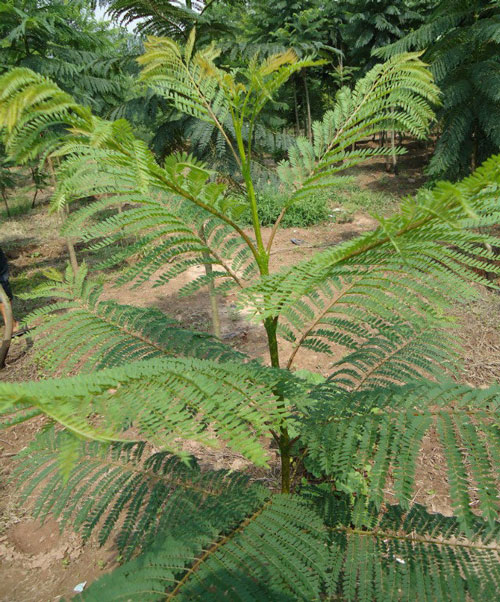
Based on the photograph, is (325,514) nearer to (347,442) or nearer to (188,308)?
(347,442)

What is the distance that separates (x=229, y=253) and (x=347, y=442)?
747 millimetres

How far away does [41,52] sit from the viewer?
4.34 m

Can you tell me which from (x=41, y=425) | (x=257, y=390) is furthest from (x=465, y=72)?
(x=41, y=425)

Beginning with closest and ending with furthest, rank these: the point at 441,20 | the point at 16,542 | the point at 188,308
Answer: the point at 16,542, the point at 441,20, the point at 188,308

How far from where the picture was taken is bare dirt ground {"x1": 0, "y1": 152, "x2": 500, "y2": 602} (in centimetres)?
240

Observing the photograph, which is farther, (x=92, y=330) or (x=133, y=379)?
(x=92, y=330)

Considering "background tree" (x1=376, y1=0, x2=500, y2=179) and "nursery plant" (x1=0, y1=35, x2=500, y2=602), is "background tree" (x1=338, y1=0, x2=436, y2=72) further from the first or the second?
"nursery plant" (x1=0, y1=35, x2=500, y2=602)

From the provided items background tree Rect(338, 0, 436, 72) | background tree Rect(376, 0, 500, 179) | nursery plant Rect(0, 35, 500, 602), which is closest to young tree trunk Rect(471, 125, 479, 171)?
background tree Rect(376, 0, 500, 179)

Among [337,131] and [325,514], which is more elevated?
[337,131]

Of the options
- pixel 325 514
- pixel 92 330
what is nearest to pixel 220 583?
pixel 325 514

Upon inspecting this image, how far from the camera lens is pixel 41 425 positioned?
3.71m

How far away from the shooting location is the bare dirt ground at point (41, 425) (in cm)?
240

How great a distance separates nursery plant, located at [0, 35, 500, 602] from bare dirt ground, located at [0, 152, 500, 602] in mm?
319

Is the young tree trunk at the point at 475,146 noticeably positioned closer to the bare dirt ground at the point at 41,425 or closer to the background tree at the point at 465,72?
the background tree at the point at 465,72
